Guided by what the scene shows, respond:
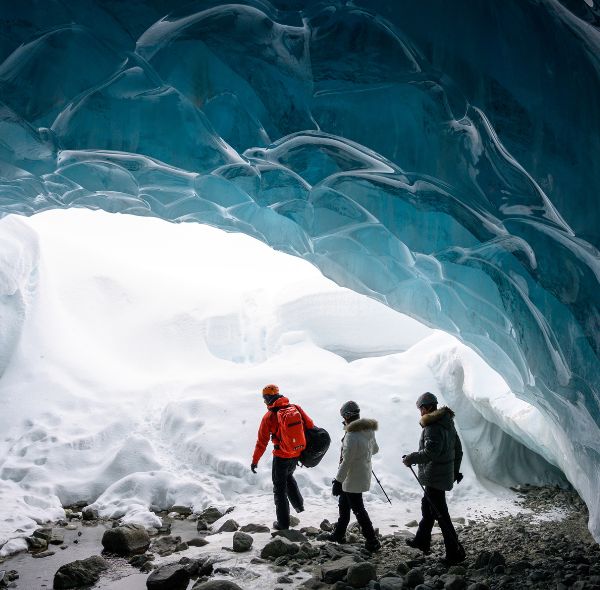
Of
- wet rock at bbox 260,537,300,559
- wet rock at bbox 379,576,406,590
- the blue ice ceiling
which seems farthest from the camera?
wet rock at bbox 260,537,300,559

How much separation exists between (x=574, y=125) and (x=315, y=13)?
5.53 ft

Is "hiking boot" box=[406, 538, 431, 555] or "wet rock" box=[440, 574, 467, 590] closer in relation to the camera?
"wet rock" box=[440, 574, 467, 590]

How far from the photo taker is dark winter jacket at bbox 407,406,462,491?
4.39m

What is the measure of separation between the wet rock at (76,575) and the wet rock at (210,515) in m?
1.98

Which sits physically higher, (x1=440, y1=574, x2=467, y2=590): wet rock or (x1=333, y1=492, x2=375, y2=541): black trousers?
(x1=440, y1=574, x2=467, y2=590): wet rock

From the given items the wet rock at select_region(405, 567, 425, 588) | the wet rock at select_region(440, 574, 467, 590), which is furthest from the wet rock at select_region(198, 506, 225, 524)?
the wet rock at select_region(440, 574, 467, 590)

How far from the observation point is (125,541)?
5.06 metres

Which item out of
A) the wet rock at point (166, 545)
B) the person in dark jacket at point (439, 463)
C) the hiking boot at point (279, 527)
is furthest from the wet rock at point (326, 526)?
the person in dark jacket at point (439, 463)

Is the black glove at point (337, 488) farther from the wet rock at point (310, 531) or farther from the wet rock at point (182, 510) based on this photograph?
the wet rock at point (182, 510)

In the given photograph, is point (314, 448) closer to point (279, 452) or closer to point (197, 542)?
point (279, 452)

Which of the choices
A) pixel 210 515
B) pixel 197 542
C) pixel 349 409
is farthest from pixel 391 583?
pixel 210 515

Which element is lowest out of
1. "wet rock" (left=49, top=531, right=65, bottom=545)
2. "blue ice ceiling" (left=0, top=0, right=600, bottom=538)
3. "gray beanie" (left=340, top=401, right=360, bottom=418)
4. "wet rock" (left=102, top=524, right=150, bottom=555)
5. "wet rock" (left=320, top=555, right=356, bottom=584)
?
"wet rock" (left=49, top=531, right=65, bottom=545)

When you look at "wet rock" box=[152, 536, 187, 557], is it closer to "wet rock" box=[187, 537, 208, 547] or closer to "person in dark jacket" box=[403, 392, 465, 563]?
"wet rock" box=[187, 537, 208, 547]

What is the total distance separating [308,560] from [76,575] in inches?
69.4
